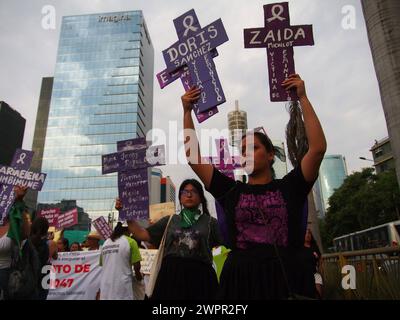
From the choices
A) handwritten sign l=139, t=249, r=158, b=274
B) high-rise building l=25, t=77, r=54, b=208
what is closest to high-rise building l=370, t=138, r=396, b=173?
handwritten sign l=139, t=249, r=158, b=274

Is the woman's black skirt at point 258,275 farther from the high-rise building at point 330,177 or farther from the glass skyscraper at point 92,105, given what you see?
the high-rise building at point 330,177

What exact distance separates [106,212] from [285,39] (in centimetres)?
8135

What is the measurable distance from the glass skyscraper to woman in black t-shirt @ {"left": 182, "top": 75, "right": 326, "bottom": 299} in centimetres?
8238

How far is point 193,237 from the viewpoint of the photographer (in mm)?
3264

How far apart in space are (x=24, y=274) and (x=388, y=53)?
4651 millimetres

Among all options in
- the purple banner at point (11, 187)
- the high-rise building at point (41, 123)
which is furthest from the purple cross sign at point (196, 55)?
the high-rise building at point (41, 123)

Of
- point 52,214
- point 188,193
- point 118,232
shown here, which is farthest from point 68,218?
point 188,193

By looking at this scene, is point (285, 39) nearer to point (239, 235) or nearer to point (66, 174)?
point (239, 235)

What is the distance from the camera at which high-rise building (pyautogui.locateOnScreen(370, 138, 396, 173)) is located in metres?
51.7

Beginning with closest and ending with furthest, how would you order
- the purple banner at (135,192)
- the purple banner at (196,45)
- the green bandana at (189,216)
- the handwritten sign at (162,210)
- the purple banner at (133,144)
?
1. the green bandana at (189,216)
2. the purple banner at (196,45)
3. the purple banner at (135,192)
4. the purple banner at (133,144)
5. the handwritten sign at (162,210)

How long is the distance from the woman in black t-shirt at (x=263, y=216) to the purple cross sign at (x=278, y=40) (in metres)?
2.23

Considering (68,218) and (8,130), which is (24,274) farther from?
(8,130)

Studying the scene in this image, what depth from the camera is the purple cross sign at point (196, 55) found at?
505 centimetres

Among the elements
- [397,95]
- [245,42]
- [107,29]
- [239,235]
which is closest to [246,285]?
[239,235]
